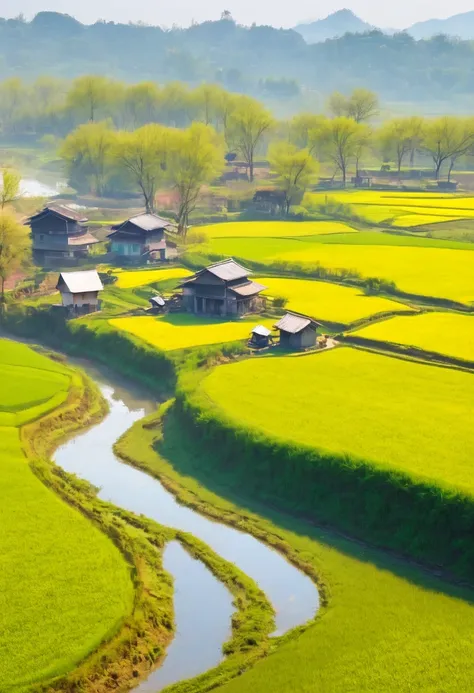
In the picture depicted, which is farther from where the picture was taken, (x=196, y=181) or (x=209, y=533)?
(x=196, y=181)

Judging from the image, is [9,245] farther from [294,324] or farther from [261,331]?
[294,324]

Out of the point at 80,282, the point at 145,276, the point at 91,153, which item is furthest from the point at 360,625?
the point at 91,153

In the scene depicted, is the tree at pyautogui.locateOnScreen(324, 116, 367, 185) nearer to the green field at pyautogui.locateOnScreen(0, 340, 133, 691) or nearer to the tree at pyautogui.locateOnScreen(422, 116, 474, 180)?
the tree at pyautogui.locateOnScreen(422, 116, 474, 180)

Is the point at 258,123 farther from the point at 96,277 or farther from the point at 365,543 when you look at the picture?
the point at 365,543

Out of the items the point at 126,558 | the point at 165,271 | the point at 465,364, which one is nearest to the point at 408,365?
the point at 465,364

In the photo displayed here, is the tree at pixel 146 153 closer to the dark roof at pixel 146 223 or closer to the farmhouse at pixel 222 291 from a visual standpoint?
the dark roof at pixel 146 223
